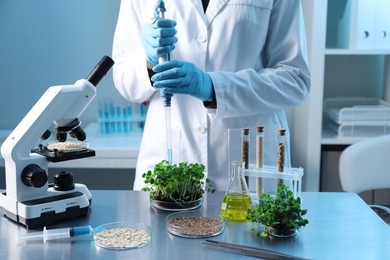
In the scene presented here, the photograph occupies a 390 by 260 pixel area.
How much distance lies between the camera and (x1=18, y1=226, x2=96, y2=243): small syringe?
108 centimetres

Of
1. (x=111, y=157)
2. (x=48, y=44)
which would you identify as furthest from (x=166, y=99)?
(x=48, y=44)

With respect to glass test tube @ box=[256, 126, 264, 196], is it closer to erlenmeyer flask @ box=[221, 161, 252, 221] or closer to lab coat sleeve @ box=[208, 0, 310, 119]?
erlenmeyer flask @ box=[221, 161, 252, 221]

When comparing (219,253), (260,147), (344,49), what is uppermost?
(344,49)

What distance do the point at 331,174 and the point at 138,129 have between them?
0.93m

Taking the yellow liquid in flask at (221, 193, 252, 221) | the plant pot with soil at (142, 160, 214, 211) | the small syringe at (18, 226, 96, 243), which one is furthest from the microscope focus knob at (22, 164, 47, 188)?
the yellow liquid in flask at (221, 193, 252, 221)

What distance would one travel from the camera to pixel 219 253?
1009 mm

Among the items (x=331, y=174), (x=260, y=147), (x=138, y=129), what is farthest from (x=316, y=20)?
(x=260, y=147)

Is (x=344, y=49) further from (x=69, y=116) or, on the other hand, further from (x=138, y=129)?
(x=69, y=116)

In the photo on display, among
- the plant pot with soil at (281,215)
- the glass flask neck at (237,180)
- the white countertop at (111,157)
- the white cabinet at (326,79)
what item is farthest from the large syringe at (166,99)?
the white cabinet at (326,79)

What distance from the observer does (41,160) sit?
3.84 ft

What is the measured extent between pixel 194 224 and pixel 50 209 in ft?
1.00

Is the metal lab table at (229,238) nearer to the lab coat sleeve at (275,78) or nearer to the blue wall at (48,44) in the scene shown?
the lab coat sleeve at (275,78)

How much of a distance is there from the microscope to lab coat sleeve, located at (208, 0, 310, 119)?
421 millimetres

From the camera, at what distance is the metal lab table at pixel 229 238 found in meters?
1.00
